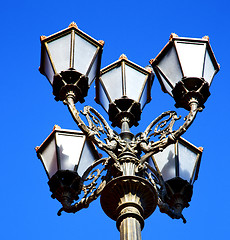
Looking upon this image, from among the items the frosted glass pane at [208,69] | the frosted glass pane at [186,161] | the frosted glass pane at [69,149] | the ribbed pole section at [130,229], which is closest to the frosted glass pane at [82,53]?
the frosted glass pane at [69,149]

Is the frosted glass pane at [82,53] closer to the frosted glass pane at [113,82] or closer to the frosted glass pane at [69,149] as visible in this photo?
the frosted glass pane at [113,82]

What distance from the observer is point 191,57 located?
31.1 ft

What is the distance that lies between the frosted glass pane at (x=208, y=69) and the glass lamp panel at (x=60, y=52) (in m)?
1.77

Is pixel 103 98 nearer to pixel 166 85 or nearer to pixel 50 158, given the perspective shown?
pixel 166 85

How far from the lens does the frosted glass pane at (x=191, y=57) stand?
936cm

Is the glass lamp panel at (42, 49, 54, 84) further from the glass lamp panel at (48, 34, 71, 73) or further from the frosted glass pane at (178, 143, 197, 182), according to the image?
the frosted glass pane at (178, 143, 197, 182)

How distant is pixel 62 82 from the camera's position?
30.1 ft


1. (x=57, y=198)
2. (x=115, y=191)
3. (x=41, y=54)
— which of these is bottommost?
(x=115, y=191)

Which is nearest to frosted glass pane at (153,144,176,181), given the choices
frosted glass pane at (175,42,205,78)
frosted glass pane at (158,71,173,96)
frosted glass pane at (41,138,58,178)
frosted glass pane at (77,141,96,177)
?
frosted glass pane at (158,71,173,96)

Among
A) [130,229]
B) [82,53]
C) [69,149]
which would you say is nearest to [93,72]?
[82,53]

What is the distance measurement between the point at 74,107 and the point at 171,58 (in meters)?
1.52

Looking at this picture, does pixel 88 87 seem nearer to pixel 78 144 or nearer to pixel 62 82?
pixel 62 82

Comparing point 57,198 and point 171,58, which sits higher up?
point 171,58

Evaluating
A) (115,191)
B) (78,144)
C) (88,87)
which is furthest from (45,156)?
(115,191)
